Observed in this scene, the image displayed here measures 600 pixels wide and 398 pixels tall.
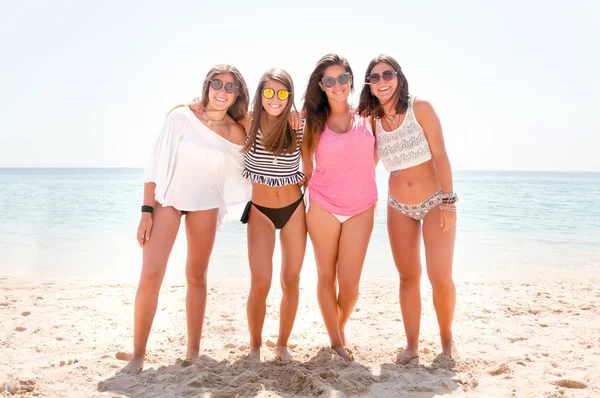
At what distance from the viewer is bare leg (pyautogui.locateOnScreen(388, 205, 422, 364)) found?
433 centimetres

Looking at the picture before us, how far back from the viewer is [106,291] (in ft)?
23.5

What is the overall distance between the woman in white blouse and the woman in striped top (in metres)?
0.23

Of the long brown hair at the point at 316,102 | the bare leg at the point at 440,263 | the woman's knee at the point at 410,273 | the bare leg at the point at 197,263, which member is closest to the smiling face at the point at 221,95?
the long brown hair at the point at 316,102

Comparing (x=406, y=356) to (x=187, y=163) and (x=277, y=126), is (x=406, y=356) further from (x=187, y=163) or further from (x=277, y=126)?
(x=187, y=163)

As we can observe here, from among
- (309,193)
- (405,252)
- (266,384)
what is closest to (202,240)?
(309,193)

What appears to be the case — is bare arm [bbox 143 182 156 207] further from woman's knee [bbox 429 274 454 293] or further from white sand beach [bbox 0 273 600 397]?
woman's knee [bbox 429 274 454 293]

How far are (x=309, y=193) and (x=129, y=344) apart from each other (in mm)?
2353

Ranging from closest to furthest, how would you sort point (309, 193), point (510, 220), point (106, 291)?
point (309, 193) < point (106, 291) < point (510, 220)

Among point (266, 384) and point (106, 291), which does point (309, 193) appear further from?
point (106, 291)

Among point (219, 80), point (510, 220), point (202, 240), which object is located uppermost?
point (219, 80)

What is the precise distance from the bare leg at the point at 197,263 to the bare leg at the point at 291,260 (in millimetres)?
631

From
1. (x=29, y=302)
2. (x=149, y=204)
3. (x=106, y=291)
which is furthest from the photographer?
(x=106, y=291)

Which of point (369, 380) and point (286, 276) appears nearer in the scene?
point (369, 380)

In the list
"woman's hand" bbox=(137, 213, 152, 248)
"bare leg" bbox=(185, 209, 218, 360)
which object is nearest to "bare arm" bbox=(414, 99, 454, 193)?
"bare leg" bbox=(185, 209, 218, 360)
